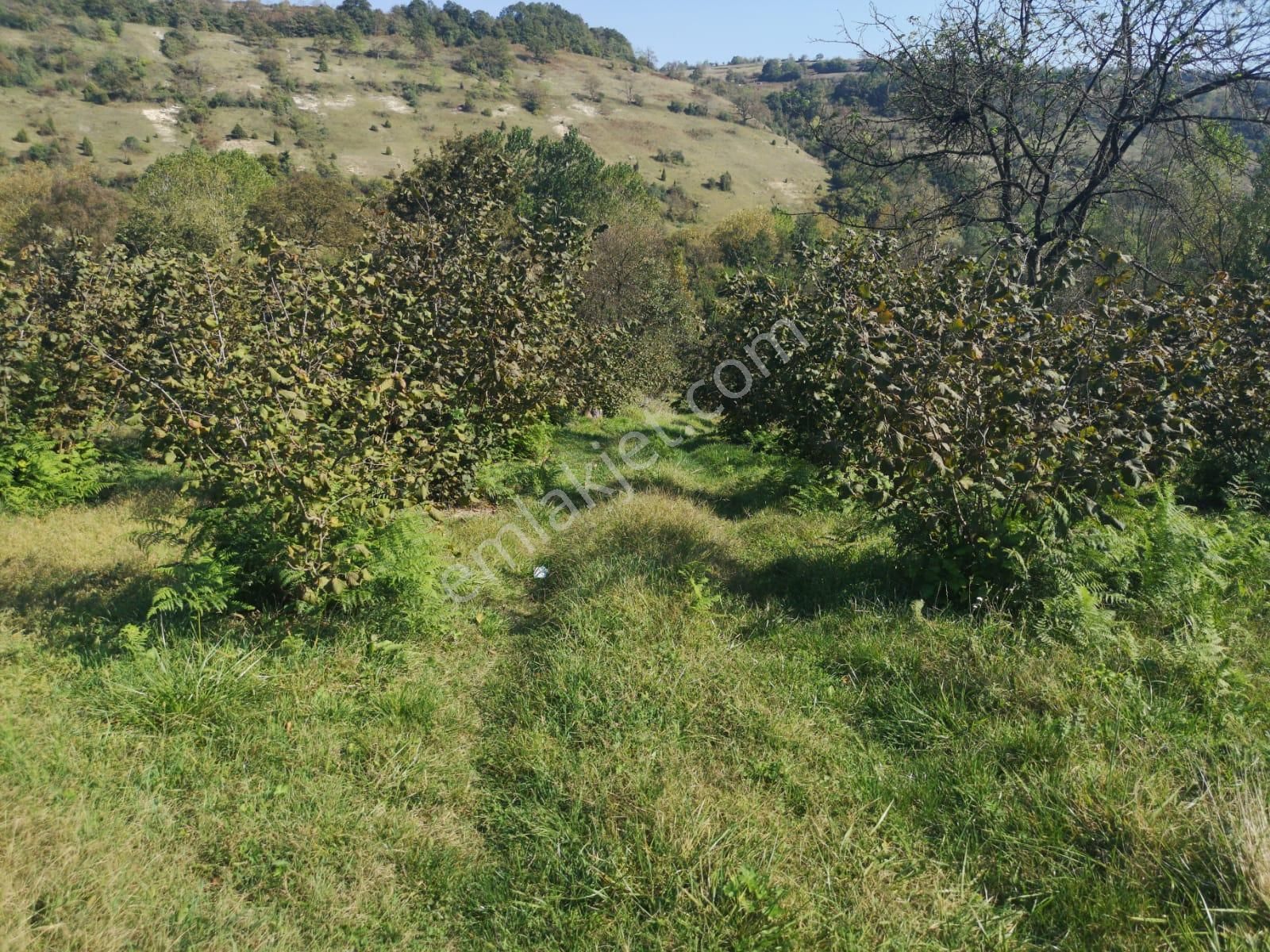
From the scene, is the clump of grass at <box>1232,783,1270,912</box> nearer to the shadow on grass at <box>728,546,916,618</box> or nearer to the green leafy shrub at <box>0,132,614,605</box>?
the shadow on grass at <box>728,546,916,618</box>

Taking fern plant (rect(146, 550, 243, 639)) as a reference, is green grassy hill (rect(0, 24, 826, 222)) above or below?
above

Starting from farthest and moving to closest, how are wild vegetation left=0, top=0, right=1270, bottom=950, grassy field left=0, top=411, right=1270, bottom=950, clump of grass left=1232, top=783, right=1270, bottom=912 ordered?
wild vegetation left=0, top=0, right=1270, bottom=950 < grassy field left=0, top=411, right=1270, bottom=950 < clump of grass left=1232, top=783, right=1270, bottom=912

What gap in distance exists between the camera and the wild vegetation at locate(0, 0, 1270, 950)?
8.46ft

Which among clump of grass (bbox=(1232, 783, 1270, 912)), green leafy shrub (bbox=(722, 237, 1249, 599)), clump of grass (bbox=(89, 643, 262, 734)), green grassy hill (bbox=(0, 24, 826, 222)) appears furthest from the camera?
green grassy hill (bbox=(0, 24, 826, 222))

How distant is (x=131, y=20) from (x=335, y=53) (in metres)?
30.1

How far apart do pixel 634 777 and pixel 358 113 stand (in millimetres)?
106359

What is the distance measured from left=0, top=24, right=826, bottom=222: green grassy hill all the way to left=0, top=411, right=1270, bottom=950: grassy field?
5970 cm

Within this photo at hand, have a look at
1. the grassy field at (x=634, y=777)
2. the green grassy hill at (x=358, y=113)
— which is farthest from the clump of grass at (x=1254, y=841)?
the green grassy hill at (x=358, y=113)

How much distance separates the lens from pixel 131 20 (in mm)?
115750

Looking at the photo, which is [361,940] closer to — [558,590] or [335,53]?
[558,590]

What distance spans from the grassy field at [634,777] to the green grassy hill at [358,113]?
5970 cm

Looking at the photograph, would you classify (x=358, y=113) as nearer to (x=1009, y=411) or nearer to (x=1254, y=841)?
(x=1009, y=411)

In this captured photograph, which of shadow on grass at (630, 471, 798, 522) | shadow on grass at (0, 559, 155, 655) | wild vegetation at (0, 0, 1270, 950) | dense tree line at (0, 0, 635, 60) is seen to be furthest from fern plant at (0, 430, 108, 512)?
dense tree line at (0, 0, 635, 60)

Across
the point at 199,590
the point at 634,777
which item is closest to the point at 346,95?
the point at 199,590
